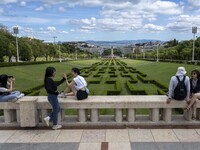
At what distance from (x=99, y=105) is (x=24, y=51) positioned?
5700cm

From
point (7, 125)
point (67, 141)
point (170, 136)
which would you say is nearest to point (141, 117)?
point (170, 136)

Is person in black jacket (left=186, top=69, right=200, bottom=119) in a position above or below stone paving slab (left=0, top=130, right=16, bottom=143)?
above

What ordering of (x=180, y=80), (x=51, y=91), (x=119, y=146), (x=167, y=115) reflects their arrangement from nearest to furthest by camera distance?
(x=119, y=146) → (x=51, y=91) → (x=180, y=80) → (x=167, y=115)

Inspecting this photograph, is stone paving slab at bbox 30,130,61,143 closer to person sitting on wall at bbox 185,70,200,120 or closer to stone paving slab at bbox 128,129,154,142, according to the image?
stone paving slab at bbox 128,129,154,142

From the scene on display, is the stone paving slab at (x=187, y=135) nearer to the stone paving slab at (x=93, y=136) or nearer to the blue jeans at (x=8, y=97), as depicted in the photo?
the stone paving slab at (x=93, y=136)

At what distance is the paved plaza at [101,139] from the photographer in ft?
19.9

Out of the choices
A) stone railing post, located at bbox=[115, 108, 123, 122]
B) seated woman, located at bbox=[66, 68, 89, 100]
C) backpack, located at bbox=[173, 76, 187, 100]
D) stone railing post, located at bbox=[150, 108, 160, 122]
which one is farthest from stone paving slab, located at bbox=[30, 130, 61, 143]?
backpack, located at bbox=[173, 76, 187, 100]

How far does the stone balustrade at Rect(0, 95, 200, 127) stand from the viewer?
7227 millimetres

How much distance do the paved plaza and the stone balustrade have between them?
0.38 meters

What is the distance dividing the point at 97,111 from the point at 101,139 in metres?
1.15

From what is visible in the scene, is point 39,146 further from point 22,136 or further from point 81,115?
point 81,115

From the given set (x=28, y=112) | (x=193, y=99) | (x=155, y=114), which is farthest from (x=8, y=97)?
(x=193, y=99)

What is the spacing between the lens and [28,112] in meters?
7.18

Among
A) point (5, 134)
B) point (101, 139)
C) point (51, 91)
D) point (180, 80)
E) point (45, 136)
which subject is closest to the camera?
point (101, 139)
